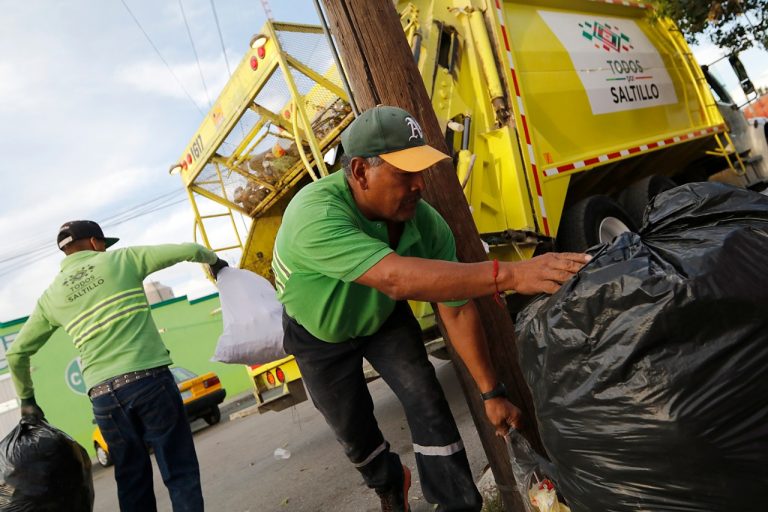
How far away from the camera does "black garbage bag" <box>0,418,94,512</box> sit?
2.53 meters

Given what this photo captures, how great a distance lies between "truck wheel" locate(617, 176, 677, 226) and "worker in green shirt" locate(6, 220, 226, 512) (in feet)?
12.5

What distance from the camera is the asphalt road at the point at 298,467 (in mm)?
3303

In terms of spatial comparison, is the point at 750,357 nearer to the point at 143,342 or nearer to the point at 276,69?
the point at 143,342

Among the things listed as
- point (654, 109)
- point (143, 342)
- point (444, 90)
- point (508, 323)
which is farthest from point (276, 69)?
point (654, 109)

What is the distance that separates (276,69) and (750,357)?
3.59 metres

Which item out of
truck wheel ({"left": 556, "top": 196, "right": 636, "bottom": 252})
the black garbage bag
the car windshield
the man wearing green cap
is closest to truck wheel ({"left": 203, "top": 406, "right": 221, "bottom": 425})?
the car windshield

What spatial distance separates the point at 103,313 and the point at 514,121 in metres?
2.68

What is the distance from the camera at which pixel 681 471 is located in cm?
116

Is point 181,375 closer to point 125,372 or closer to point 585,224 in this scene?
point 125,372

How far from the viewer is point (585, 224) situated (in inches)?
158

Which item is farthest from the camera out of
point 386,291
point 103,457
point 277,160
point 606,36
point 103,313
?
point 103,457

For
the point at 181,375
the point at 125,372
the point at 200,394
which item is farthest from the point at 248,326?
the point at 181,375

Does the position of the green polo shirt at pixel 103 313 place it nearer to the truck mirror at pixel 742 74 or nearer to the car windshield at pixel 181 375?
the car windshield at pixel 181 375

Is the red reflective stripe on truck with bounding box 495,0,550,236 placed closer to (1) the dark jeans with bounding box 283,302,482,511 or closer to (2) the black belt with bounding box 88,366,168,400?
(1) the dark jeans with bounding box 283,302,482,511
